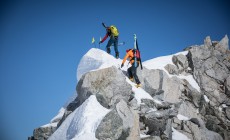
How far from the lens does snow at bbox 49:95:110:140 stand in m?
11.1

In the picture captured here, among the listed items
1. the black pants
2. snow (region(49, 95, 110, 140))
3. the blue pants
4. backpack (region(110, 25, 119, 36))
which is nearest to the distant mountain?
snow (region(49, 95, 110, 140))

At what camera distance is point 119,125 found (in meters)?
11.8

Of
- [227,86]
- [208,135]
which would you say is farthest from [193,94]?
[208,135]

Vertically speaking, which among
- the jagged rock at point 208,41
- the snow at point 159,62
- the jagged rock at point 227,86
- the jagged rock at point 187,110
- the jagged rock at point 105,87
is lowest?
the jagged rock at point 187,110

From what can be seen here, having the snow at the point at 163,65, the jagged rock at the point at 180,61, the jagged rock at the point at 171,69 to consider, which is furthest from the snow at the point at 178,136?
the jagged rock at the point at 180,61

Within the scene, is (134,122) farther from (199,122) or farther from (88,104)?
(199,122)

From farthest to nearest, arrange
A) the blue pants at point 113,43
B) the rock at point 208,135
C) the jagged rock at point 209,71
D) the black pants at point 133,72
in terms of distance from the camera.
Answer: the jagged rock at point 209,71 < the blue pants at point 113,43 < the black pants at point 133,72 < the rock at point 208,135

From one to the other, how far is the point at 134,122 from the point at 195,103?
13.6m

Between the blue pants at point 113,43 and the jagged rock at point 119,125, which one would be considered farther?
the blue pants at point 113,43

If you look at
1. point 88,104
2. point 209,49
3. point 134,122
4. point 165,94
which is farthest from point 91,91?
point 209,49

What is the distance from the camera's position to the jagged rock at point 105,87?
14562mm

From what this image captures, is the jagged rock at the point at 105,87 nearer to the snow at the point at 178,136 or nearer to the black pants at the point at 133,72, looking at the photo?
the black pants at the point at 133,72

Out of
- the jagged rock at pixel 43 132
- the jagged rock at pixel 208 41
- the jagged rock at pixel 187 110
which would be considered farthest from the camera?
the jagged rock at pixel 208 41

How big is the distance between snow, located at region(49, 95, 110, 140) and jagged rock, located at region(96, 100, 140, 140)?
390 millimetres
